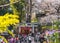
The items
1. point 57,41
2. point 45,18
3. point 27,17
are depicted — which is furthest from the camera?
point 45,18

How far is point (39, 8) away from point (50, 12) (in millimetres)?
874

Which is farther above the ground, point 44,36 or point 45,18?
point 44,36

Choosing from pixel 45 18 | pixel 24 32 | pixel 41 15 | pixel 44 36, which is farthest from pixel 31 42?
pixel 41 15

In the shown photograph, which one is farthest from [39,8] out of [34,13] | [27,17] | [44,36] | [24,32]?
[44,36]

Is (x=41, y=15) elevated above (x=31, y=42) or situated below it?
below

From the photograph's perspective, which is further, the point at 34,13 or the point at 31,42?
the point at 34,13

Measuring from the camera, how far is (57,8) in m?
15.2

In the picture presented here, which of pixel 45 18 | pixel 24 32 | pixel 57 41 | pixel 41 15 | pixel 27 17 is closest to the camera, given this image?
pixel 57 41

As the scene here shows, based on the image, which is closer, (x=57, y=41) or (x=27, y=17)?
(x=57, y=41)

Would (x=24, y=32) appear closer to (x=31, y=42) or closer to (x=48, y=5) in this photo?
(x=31, y=42)

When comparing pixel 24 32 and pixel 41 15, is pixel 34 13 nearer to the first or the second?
pixel 41 15

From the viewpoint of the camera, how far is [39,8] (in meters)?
16.1

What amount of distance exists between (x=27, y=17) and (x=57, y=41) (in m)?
6.55

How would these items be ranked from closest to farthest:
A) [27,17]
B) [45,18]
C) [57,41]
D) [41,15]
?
[57,41] → [27,17] → [45,18] → [41,15]
